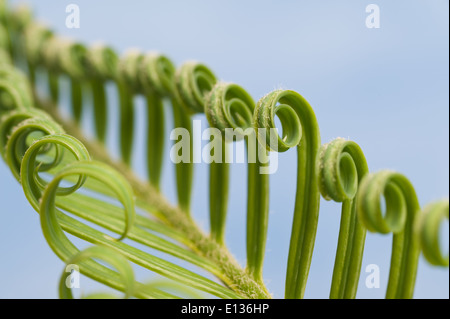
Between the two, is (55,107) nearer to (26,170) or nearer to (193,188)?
(193,188)

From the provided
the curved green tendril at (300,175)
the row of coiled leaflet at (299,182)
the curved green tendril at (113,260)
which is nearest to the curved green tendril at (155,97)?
the row of coiled leaflet at (299,182)

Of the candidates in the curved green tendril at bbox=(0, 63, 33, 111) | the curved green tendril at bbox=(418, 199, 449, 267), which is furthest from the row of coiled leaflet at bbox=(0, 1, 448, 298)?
the curved green tendril at bbox=(0, 63, 33, 111)

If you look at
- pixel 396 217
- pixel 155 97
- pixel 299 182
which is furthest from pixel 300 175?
pixel 155 97

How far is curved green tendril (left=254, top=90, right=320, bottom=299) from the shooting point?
1.85 feet

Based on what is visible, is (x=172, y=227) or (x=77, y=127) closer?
(x=172, y=227)

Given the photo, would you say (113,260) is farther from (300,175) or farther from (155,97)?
(155,97)

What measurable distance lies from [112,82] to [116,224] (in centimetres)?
37

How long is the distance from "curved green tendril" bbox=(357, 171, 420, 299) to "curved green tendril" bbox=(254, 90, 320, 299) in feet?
0.25

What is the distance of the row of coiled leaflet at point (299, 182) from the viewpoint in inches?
18.6

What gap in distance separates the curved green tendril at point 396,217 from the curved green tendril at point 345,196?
1.1 inches

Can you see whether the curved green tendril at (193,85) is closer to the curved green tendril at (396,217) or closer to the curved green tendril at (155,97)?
the curved green tendril at (155,97)
